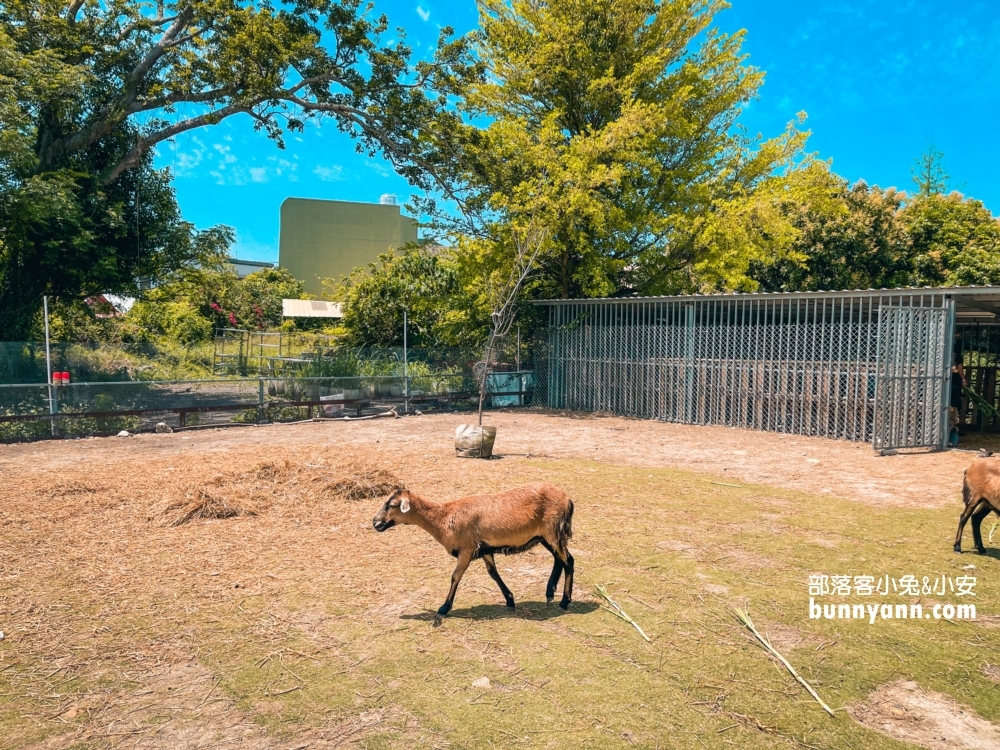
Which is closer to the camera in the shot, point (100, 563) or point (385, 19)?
point (100, 563)

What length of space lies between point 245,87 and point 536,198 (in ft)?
28.2

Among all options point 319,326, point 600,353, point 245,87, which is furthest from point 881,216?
point 319,326

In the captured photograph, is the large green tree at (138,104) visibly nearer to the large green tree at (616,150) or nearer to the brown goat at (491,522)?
the large green tree at (616,150)

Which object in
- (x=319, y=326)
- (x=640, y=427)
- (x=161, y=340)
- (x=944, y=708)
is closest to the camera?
(x=944, y=708)

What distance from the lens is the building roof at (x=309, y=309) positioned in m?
31.5

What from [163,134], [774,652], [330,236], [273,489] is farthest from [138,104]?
[330,236]

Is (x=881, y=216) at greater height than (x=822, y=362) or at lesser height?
greater

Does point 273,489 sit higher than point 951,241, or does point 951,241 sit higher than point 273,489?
point 951,241

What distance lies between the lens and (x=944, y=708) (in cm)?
392

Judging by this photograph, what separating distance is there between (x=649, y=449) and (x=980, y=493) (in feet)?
25.1

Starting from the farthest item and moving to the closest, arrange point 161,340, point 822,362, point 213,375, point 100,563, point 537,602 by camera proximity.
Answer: point 161,340
point 213,375
point 822,362
point 100,563
point 537,602

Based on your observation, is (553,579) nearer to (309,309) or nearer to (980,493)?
(980,493)

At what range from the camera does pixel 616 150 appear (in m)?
20.6

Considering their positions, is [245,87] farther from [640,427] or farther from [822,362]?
[822,362]
